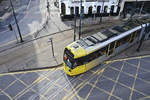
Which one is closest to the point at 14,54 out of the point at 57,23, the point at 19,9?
the point at 57,23

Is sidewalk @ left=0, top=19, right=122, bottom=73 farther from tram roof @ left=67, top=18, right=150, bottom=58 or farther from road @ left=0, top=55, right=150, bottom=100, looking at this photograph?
tram roof @ left=67, top=18, right=150, bottom=58

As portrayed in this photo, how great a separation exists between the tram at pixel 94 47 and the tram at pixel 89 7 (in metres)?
11.6

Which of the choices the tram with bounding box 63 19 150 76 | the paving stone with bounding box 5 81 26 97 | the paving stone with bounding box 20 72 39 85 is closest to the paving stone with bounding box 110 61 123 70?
the tram with bounding box 63 19 150 76

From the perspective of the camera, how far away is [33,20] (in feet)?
96.3

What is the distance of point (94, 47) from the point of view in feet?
46.8

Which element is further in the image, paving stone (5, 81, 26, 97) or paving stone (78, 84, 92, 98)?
paving stone (5, 81, 26, 97)

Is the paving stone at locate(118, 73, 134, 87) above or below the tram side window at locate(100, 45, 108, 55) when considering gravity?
below

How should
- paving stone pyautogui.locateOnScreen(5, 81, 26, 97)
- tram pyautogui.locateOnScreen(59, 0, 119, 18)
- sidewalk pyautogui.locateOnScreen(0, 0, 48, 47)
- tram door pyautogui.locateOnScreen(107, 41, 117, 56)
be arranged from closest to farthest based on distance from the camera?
paving stone pyautogui.locateOnScreen(5, 81, 26, 97) → tram door pyautogui.locateOnScreen(107, 41, 117, 56) → sidewalk pyautogui.locateOnScreen(0, 0, 48, 47) → tram pyautogui.locateOnScreen(59, 0, 119, 18)

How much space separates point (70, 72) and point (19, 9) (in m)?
28.8

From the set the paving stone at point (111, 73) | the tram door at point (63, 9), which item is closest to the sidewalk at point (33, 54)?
the paving stone at point (111, 73)

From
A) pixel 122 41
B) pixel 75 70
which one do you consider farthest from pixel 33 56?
pixel 122 41

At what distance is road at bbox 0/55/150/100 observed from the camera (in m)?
13.4

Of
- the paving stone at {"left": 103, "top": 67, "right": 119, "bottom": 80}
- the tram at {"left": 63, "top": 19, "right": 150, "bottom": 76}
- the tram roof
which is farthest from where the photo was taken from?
the paving stone at {"left": 103, "top": 67, "right": 119, "bottom": 80}

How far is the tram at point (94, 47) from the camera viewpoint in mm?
13672
